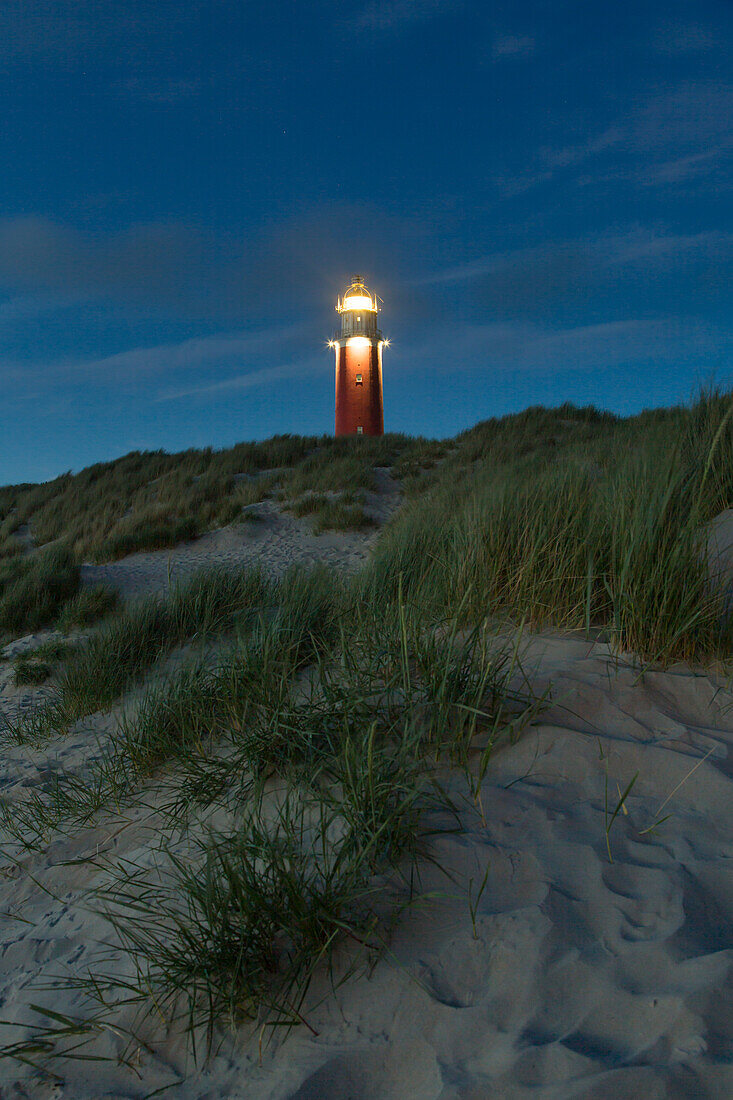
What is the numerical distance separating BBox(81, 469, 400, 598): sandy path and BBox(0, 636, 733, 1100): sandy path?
614 cm

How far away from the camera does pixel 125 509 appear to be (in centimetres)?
1372

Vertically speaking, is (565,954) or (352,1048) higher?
(565,954)

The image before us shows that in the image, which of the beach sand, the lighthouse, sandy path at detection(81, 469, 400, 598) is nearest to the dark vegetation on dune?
the beach sand

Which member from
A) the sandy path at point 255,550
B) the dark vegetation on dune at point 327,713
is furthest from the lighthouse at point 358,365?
the dark vegetation on dune at point 327,713

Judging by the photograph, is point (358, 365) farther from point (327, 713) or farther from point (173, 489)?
point (327, 713)

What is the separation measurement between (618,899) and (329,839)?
786 millimetres

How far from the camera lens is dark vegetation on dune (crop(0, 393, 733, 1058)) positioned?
136cm

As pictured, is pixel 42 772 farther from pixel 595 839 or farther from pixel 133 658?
pixel 595 839

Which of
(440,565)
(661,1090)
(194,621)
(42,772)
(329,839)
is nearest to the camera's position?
(661,1090)

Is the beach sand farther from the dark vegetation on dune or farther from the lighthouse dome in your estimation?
the lighthouse dome

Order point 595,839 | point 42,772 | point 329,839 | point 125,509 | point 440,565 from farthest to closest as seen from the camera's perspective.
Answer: point 125,509, point 440,565, point 42,772, point 329,839, point 595,839

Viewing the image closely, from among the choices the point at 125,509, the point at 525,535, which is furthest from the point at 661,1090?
the point at 125,509

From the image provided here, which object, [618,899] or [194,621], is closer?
[618,899]

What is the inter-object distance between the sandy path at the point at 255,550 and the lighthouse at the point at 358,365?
58.7 feet
